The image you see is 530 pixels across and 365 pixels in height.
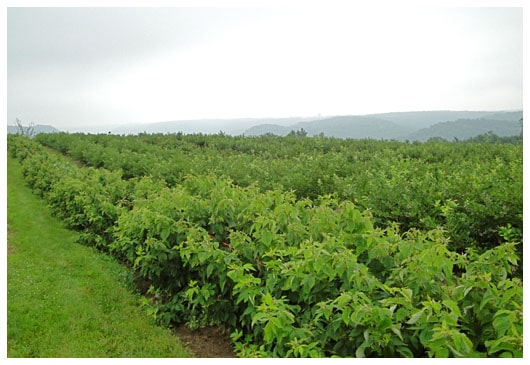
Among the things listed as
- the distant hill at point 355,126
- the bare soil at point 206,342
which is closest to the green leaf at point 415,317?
the bare soil at point 206,342

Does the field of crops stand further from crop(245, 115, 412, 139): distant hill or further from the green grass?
crop(245, 115, 412, 139): distant hill

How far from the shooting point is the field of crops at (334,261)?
2.53 m

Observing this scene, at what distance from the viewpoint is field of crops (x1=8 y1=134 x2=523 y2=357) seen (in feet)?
8.29

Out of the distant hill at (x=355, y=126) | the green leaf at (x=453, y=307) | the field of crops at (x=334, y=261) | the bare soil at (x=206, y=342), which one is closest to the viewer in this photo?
the green leaf at (x=453, y=307)

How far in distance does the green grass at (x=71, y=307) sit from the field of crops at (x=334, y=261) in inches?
13.1

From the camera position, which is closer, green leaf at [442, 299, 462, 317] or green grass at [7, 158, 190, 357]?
green leaf at [442, 299, 462, 317]

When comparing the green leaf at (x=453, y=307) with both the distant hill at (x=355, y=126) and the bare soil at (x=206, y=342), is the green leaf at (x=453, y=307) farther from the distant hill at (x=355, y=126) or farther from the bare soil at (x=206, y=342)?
the distant hill at (x=355, y=126)

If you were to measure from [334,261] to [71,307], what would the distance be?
353cm

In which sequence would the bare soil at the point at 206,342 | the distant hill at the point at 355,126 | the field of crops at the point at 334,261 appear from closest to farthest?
the field of crops at the point at 334,261
the bare soil at the point at 206,342
the distant hill at the point at 355,126

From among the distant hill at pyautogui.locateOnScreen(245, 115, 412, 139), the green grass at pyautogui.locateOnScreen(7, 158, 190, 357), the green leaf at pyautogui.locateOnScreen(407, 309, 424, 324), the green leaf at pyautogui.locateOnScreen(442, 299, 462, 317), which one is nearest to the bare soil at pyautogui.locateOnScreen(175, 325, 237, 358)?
the green grass at pyautogui.locateOnScreen(7, 158, 190, 357)

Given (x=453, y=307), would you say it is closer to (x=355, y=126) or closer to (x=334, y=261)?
(x=334, y=261)

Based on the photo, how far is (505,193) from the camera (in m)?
5.04

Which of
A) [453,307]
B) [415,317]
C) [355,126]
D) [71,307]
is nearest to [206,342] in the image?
[71,307]

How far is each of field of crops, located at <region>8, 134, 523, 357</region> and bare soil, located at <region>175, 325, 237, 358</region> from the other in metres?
0.16
